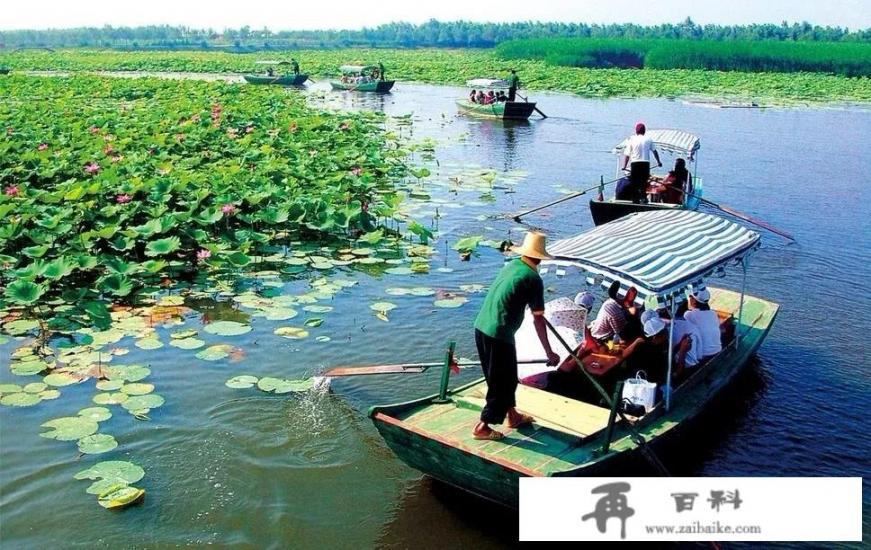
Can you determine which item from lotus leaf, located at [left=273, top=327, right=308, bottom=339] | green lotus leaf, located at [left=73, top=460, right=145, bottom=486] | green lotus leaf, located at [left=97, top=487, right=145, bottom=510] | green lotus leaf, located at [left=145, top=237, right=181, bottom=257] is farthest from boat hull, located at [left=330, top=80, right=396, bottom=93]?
green lotus leaf, located at [left=97, top=487, right=145, bottom=510]

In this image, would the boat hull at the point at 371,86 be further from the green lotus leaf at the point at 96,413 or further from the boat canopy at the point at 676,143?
the green lotus leaf at the point at 96,413

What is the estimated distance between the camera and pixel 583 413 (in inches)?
233

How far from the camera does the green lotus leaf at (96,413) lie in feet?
21.2

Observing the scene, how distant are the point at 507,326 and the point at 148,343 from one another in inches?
169

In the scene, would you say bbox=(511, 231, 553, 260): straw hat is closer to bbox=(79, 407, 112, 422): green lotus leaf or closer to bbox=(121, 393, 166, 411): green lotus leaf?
bbox=(121, 393, 166, 411): green lotus leaf

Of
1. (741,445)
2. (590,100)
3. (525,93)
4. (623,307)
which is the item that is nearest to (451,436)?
(623,307)

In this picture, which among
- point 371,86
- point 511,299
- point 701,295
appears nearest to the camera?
point 511,299

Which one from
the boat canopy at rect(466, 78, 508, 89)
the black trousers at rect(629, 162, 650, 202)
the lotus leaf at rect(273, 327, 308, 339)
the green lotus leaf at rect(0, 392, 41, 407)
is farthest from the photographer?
the boat canopy at rect(466, 78, 508, 89)

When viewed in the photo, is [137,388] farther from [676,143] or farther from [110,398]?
[676,143]

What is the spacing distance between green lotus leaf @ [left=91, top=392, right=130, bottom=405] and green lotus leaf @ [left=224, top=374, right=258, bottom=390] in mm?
883

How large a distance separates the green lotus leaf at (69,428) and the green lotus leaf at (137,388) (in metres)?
0.56

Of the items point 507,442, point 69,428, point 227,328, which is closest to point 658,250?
point 507,442

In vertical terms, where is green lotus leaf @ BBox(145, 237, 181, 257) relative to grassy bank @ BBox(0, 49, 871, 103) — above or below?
below

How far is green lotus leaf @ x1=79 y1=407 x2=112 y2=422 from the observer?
6473 millimetres
